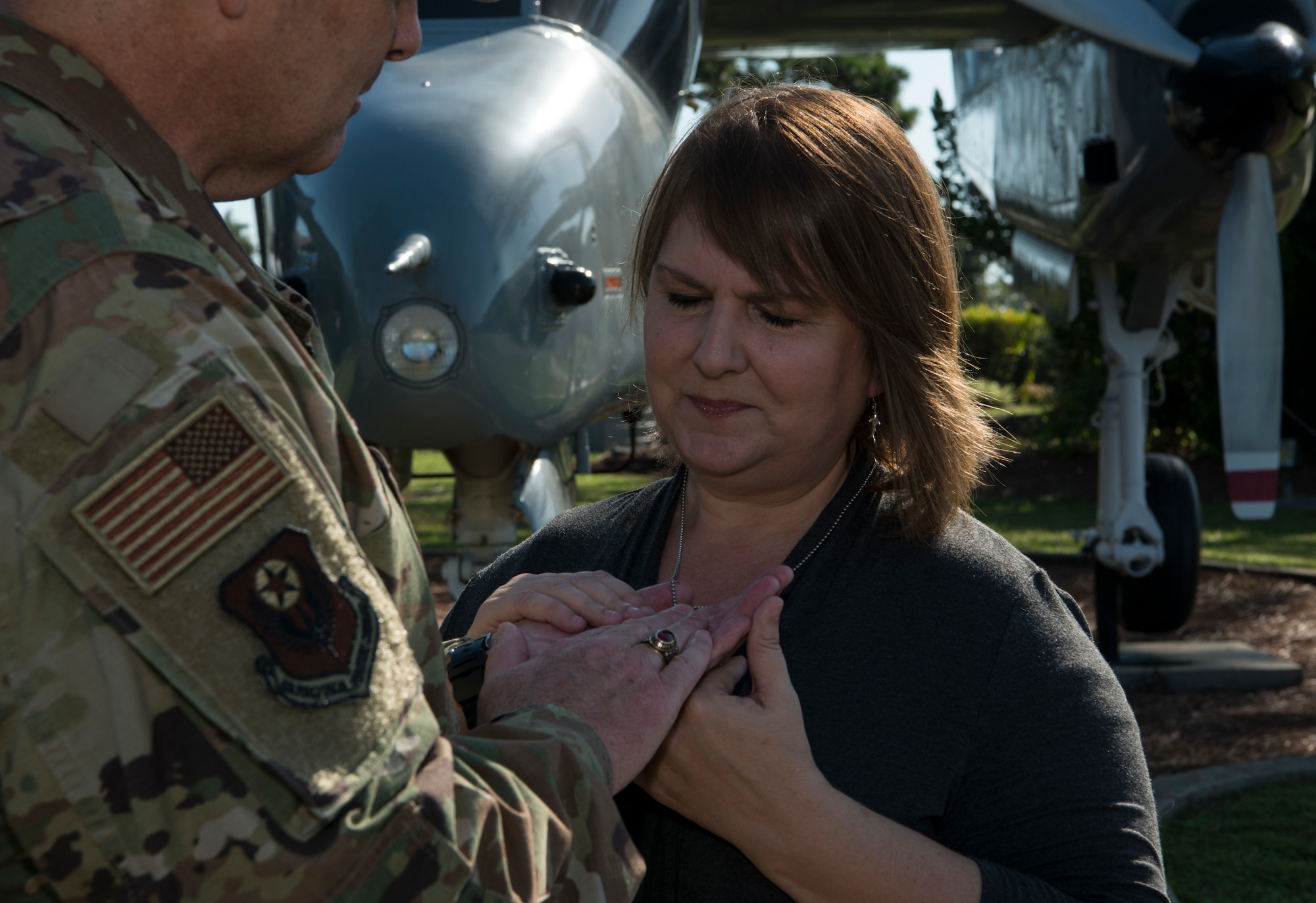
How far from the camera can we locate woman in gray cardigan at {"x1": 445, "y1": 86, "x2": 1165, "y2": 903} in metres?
1.43

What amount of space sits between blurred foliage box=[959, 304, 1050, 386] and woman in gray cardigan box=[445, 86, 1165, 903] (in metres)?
14.5

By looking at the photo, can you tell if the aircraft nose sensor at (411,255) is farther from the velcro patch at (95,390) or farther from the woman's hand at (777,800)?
the velcro patch at (95,390)

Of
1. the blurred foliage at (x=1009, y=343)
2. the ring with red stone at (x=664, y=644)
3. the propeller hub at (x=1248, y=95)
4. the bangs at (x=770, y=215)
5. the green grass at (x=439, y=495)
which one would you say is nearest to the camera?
the ring with red stone at (x=664, y=644)

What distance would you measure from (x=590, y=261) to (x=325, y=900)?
12.5ft

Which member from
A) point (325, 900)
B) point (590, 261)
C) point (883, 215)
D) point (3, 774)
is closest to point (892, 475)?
point (883, 215)

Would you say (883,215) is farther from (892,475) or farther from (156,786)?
(156,786)

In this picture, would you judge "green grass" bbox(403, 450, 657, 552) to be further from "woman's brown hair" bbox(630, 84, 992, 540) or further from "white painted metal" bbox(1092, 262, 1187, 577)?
"woman's brown hair" bbox(630, 84, 992, 540)

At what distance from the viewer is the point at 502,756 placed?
101cm

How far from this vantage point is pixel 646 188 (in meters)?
5.27

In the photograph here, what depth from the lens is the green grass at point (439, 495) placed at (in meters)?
13.4

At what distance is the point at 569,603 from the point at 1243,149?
18.7 ft

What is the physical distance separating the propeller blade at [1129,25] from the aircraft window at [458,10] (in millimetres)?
2847

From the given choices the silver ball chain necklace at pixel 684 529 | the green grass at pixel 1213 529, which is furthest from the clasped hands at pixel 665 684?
the green grass at pixel 1213 529

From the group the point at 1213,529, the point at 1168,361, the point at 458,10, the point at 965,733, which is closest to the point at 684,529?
the point at 965,733
